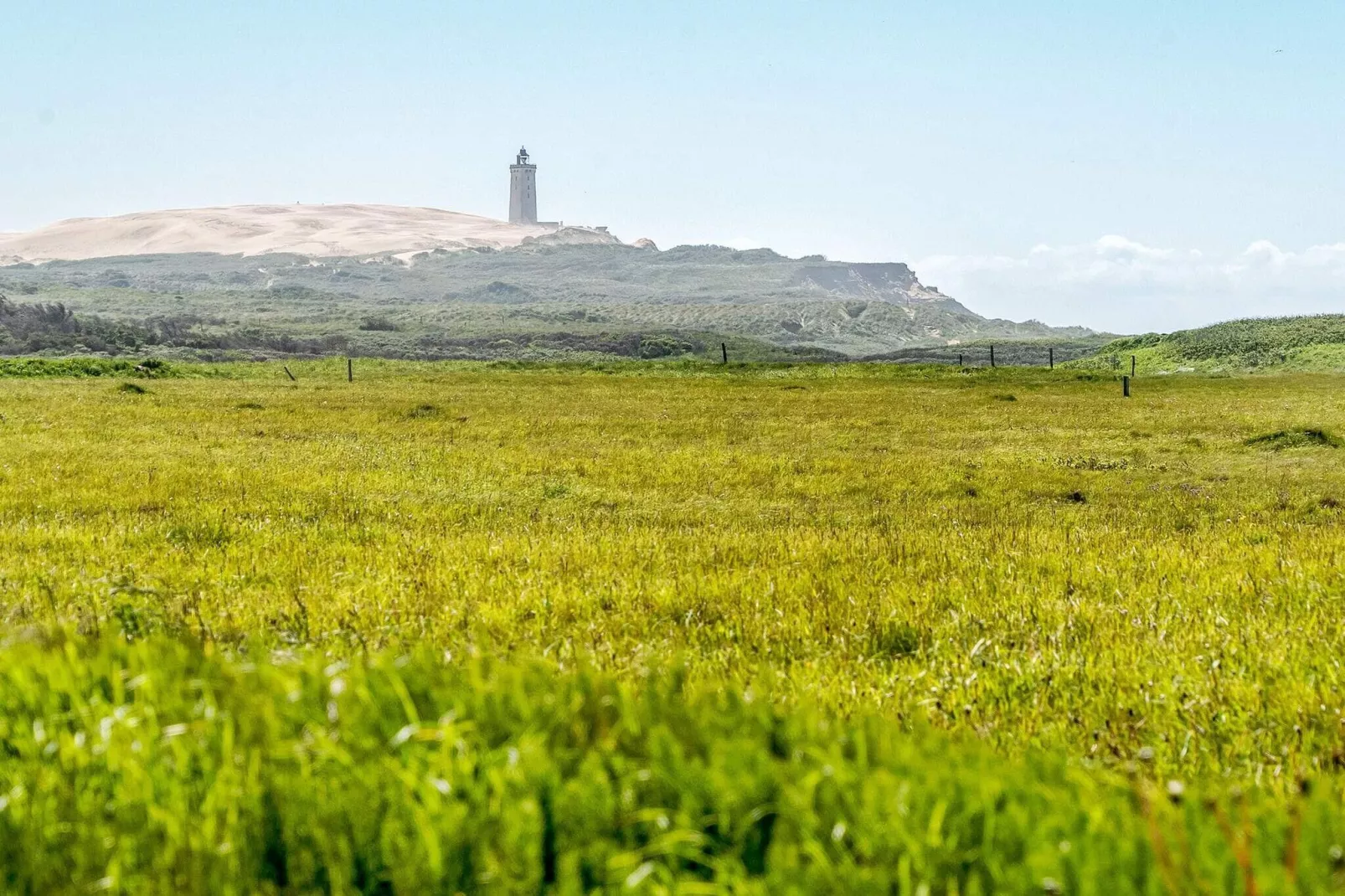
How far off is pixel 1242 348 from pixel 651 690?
117048 millimetres

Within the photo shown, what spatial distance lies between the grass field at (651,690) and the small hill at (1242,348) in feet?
273

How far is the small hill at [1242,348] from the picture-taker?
96562mm

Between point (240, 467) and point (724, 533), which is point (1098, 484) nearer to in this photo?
point (724, 533)

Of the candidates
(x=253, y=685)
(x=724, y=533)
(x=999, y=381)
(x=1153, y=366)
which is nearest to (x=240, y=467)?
(x=724, y=533)

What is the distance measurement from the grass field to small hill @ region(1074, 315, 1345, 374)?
83.3 m

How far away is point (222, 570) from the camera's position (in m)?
11.2

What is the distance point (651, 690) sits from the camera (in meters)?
3.62

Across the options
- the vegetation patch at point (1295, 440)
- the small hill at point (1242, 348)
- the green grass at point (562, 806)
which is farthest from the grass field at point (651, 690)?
the small hill at point (1242, 348)

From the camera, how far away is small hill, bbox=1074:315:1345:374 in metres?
96.6

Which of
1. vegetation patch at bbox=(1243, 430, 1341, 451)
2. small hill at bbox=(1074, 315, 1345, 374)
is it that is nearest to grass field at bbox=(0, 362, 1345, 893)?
vegetation patch at bbox=(1243, 430, 1341, 451)

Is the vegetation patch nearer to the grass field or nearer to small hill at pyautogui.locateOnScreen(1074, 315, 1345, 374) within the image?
the grass field

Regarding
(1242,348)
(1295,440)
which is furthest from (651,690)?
(1242,348)

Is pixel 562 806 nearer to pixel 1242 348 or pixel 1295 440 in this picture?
pixel 1295 440

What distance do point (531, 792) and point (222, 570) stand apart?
30.1 ft
